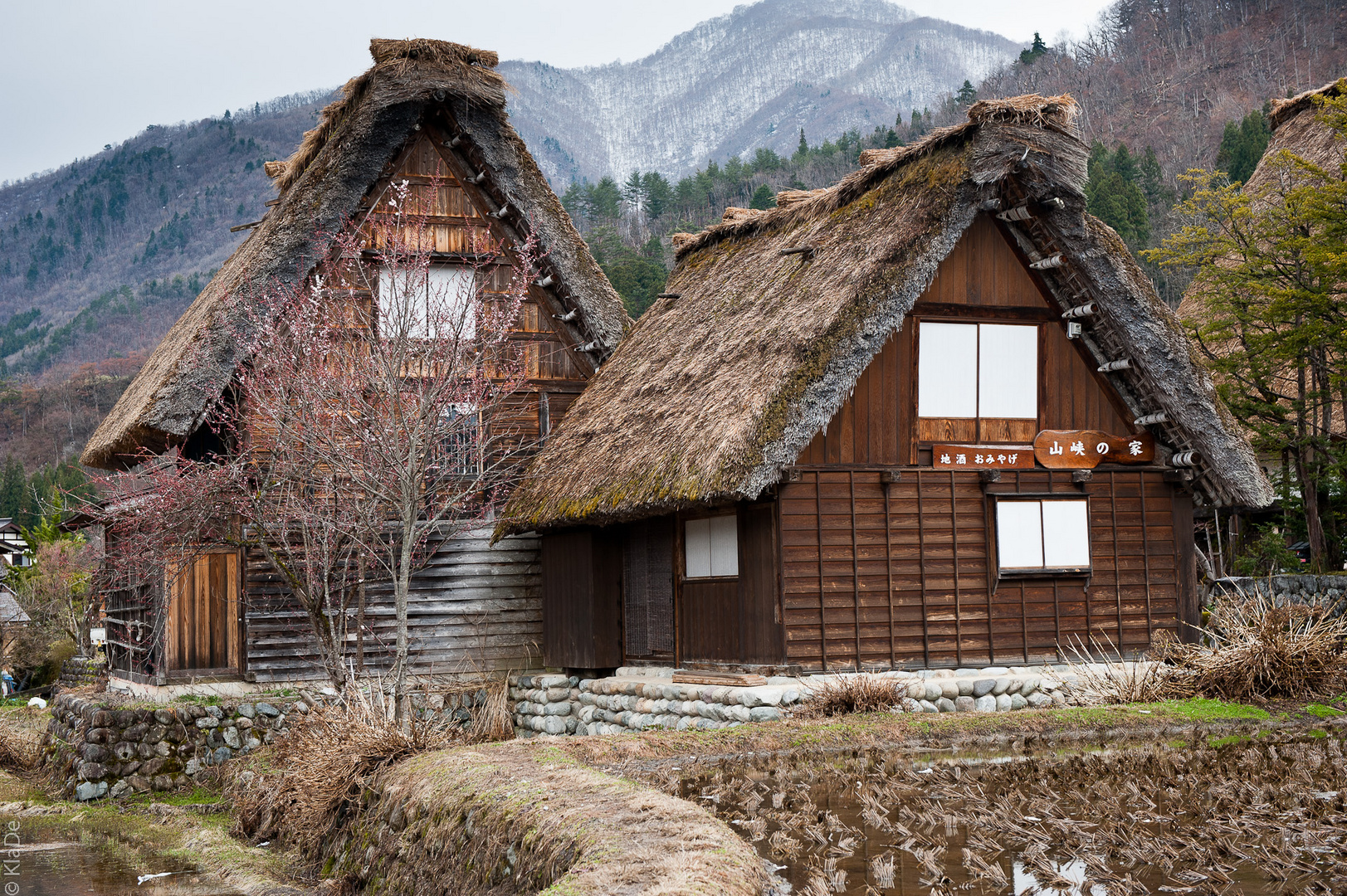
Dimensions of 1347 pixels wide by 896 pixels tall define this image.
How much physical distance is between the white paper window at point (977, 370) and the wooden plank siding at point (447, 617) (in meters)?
6.63

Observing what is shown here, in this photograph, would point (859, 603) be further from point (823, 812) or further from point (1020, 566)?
point (823, 812)

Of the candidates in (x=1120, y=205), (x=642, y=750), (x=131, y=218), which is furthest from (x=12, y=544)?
(x=131, y=218)

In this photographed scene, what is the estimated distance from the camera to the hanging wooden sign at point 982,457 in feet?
45.0

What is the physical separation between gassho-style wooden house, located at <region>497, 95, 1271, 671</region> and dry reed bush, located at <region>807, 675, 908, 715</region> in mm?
1094

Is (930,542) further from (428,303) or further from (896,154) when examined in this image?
(428,303)

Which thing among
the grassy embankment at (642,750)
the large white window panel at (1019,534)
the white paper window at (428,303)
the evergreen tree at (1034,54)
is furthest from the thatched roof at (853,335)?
the evergreen tree at (1034,54)

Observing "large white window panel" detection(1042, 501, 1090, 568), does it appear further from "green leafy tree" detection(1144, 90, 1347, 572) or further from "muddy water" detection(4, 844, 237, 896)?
"muddy water" detection(4, 844, 237, 896)

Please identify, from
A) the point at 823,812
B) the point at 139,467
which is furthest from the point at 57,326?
the point at 823,812

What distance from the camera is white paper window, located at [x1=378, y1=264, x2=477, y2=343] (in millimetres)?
12594

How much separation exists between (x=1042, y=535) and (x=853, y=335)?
356 cm

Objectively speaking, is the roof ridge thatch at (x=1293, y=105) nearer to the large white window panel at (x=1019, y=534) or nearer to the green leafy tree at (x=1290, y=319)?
the green leafy tree at (x=1290, y=319)

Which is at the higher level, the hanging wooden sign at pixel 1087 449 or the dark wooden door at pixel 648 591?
the hanging wooden sign at pixel 1087 449

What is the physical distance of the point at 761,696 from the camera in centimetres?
1212

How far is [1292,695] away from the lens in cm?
1216
